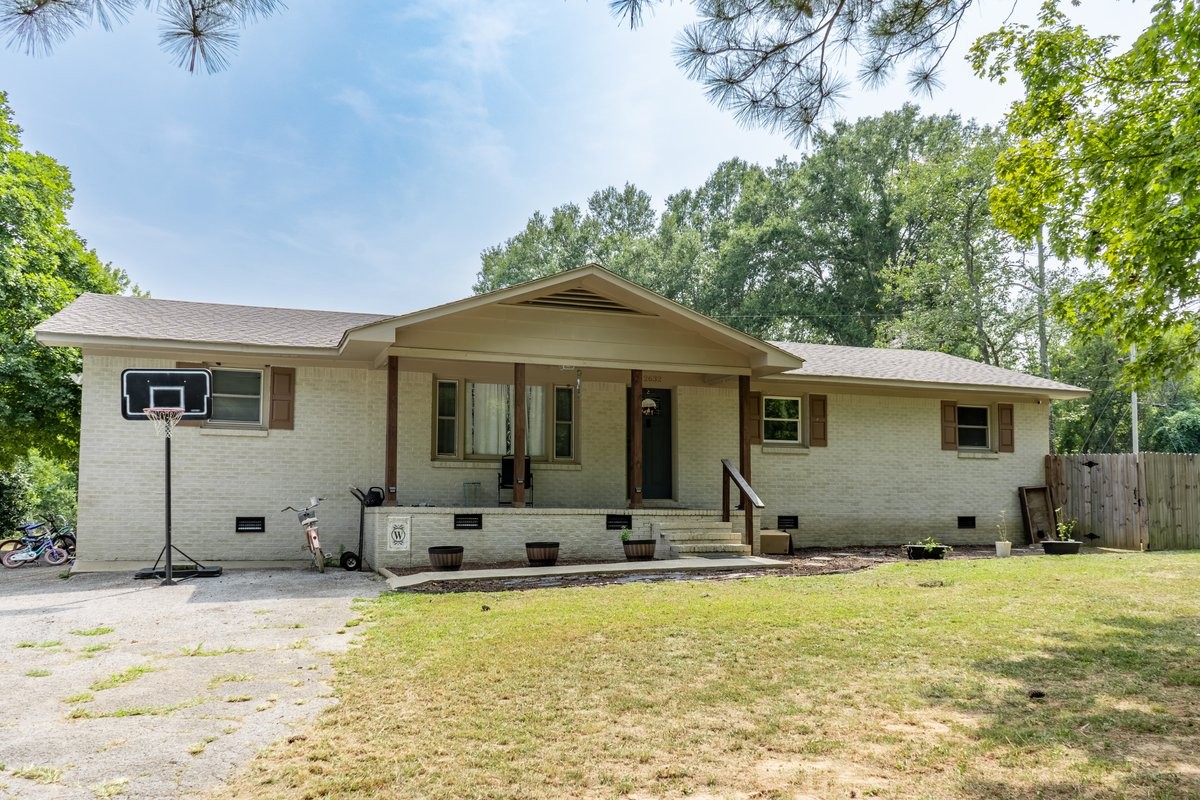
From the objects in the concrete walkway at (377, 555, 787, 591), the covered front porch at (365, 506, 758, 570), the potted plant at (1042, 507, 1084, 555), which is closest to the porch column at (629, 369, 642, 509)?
the covered front porch at (365, 506, 758, 570)

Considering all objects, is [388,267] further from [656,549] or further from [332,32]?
[332,32]

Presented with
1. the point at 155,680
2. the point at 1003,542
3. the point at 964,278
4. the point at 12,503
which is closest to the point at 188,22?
the point at 155,680

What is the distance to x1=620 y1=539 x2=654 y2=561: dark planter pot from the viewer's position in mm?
11617

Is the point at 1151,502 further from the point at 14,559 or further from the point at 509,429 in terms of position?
the point at 14,559

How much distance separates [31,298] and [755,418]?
1674 centimetres

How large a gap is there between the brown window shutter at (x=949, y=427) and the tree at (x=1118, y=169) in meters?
6.45

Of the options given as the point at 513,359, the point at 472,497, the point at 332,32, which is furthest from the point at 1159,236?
the point at 472,497

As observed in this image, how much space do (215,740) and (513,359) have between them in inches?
332

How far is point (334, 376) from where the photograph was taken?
507 inches

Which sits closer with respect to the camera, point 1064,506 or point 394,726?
point 394,726

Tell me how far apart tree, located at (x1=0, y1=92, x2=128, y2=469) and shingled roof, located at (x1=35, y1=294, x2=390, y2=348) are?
5.81m

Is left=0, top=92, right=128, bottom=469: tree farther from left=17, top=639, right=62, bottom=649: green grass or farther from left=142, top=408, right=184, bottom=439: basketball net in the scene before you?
left=17, top=639, right=62, bottom=649: green grass

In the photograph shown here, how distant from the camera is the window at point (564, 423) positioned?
46.6ft

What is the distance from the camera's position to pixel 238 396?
12.6m
